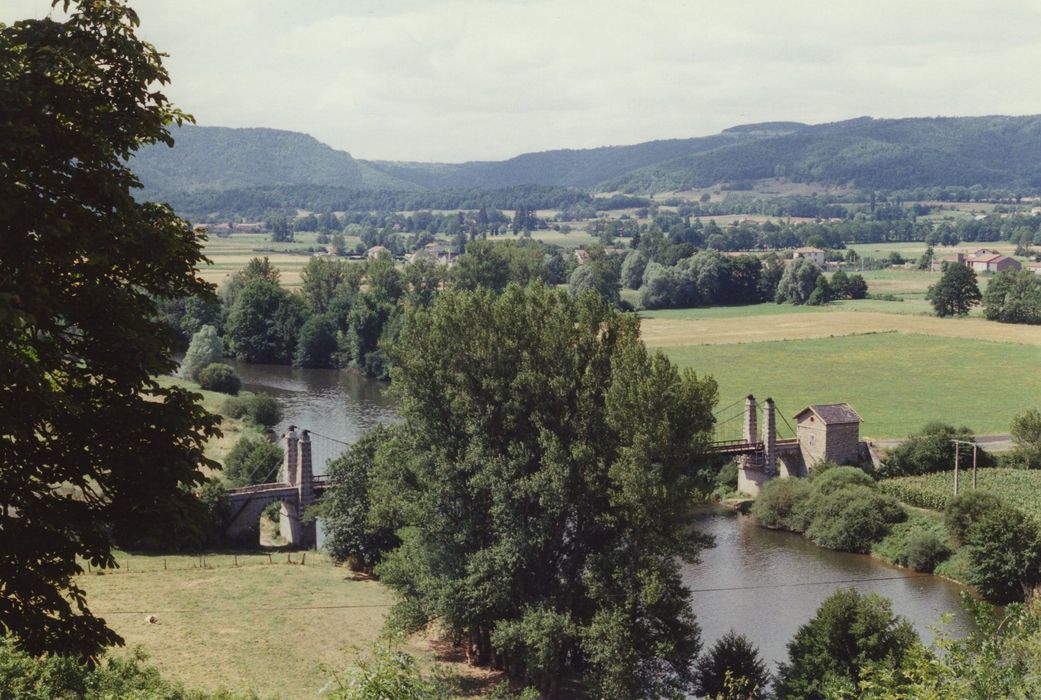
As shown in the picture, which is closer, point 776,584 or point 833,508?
point 776,584

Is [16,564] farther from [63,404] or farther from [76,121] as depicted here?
[76,121]

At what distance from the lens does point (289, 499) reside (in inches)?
1778

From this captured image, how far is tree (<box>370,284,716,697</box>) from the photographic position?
28.9 metres

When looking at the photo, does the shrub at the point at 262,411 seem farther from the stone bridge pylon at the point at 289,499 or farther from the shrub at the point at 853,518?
the shrub at the point at 853,518

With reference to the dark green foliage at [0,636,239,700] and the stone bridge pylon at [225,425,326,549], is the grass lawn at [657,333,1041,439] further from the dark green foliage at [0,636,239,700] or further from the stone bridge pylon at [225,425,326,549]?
the dark green foliage at [0,636,239,700]

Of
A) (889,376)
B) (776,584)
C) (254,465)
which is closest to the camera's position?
(776,584)

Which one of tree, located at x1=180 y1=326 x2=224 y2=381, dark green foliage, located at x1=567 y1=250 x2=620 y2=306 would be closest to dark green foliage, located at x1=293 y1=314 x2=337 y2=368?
tree, located at x1=180 y1=326 x2=224 y2=381

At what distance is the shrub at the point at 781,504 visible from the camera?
49.7 m

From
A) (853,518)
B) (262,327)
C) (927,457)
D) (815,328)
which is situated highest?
(262,327)

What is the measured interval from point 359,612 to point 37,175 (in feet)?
84.8

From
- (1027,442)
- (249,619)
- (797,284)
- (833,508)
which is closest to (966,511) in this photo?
(833,508)

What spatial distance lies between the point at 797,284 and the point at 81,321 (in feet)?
386

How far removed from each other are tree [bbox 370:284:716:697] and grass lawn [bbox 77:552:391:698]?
2.98 meters

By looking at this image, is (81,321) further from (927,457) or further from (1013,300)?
(1013,300)
